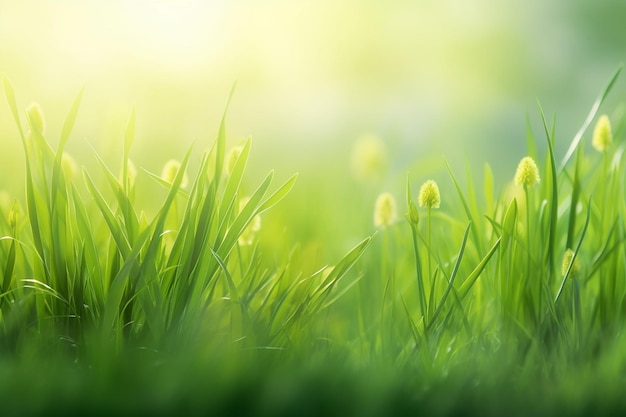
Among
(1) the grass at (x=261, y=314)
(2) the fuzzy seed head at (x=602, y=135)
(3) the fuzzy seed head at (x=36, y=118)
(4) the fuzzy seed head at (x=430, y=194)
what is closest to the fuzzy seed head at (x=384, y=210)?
(1) the grass at (x=261, y=314)

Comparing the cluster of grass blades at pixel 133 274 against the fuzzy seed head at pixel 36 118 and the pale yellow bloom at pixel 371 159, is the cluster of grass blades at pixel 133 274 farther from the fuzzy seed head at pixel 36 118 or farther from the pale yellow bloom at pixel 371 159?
the pale yellow bloom at pixel 371 159

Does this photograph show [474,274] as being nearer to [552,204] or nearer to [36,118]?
[552,204]

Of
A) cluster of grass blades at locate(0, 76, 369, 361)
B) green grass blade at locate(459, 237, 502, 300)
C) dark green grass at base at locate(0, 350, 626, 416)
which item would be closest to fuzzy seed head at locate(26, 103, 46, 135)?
cluster of grass blades at locate(0, 76, 369, 361)

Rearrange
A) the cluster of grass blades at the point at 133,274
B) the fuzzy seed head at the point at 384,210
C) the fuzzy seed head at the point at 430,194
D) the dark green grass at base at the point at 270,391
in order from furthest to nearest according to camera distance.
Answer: the fuzzy seed head at the point at 384,210
the fuzzy seed head at the point at 430,194
the cluster of grass blades at the point at 133,274
the dark green grass at base at the point at 270,391

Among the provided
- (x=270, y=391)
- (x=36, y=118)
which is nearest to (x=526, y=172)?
(x=270, y=391)

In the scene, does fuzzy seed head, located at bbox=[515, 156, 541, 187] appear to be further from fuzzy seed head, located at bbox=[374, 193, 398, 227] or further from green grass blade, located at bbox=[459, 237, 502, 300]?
fuzzy seed head, located at bbox=[374, 193, 398, 227]

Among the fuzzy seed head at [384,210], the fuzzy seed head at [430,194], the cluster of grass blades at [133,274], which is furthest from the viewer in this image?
the fuzzy seed head at [384,210]

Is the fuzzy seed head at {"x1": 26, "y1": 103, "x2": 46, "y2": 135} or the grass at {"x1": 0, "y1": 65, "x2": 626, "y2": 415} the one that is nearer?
the grass at {"x1": 0, "y1": 65, "x2": 626, "y2": 415}
